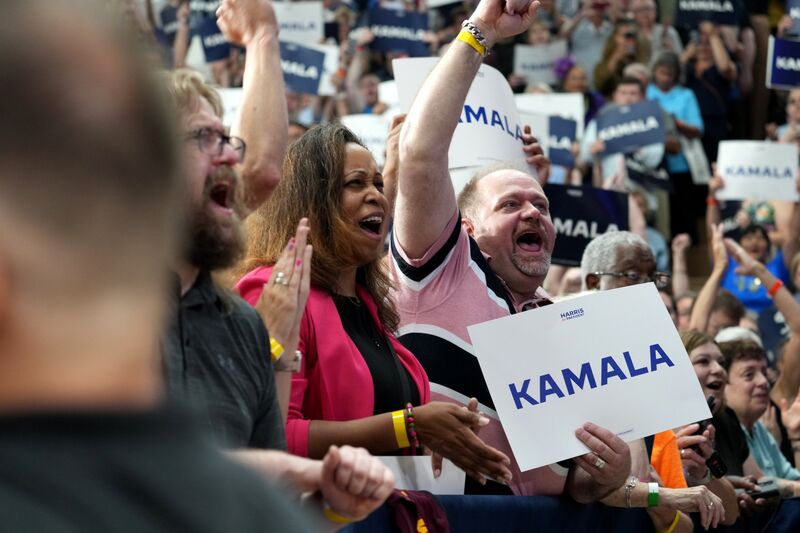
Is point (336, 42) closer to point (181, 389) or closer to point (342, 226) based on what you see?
point (342, 226)

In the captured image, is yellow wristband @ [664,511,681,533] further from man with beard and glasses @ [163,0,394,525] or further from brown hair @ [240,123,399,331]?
man with beard and glasses @ [163,0,394,525]

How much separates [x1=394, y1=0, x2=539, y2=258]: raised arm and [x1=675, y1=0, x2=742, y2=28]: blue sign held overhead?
323 inches

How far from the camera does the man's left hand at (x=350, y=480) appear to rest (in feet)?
5.86

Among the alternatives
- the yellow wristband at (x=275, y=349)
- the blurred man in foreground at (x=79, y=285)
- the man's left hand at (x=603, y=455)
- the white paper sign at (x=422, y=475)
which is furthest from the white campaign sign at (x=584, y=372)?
the blurred man in foreground at (x=79, y=285)

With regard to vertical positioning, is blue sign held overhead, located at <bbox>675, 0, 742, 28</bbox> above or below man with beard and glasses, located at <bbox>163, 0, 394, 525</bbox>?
below

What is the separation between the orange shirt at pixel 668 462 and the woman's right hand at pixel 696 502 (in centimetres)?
27

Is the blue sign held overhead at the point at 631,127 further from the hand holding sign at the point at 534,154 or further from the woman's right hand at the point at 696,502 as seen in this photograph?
the woman's right hand at the point at 696,502

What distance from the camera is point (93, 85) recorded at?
2.15 feet

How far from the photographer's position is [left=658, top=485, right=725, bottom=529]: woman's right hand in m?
3.85

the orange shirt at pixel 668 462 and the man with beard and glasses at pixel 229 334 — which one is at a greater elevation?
the man with beard and glasses at pixel 229 334

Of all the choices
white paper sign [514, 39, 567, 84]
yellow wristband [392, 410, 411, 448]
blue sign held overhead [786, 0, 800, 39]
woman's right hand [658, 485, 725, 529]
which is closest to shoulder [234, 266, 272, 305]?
yellow wristband [392, 410, 411, 448]

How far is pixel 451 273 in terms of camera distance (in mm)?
3527

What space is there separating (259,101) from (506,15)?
1324 mm

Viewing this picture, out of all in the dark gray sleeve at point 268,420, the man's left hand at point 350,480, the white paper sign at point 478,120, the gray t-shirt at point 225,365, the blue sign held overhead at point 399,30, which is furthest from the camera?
the blue sign held overhead at point 399,30
